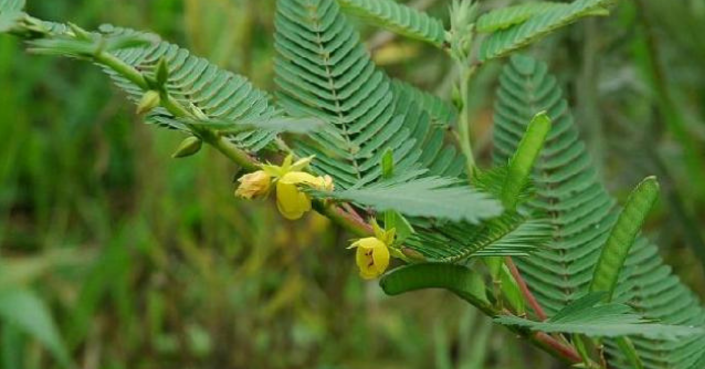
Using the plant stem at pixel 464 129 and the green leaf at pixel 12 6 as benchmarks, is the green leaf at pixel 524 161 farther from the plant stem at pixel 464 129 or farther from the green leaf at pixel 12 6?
the green leaf at pixel 12 6

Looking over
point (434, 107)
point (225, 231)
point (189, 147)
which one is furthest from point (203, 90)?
point (225, 231)

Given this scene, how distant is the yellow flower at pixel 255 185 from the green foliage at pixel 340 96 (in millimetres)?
50

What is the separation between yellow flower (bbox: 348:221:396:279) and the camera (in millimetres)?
480

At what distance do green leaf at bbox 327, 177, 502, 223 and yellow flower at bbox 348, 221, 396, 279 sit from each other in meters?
0.03

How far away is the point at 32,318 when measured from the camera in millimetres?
1452

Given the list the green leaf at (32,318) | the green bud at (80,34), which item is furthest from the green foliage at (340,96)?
the green leaf at (32,318)

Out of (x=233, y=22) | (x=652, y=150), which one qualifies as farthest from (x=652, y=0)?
(x=233, y=22)

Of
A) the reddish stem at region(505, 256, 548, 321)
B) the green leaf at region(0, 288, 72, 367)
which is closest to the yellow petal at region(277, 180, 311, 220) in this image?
the reddish stem at region(505, 256, 548, 321)

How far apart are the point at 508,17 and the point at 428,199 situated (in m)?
0.23

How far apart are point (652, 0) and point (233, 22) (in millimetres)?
493

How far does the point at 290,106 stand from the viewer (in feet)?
1.78

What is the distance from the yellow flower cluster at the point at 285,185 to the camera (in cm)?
47

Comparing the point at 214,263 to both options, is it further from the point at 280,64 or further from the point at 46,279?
the point at 280,64

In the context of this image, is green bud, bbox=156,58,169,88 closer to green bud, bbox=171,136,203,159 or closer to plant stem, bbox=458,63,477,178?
green bud, bbox=171,136,203,159
